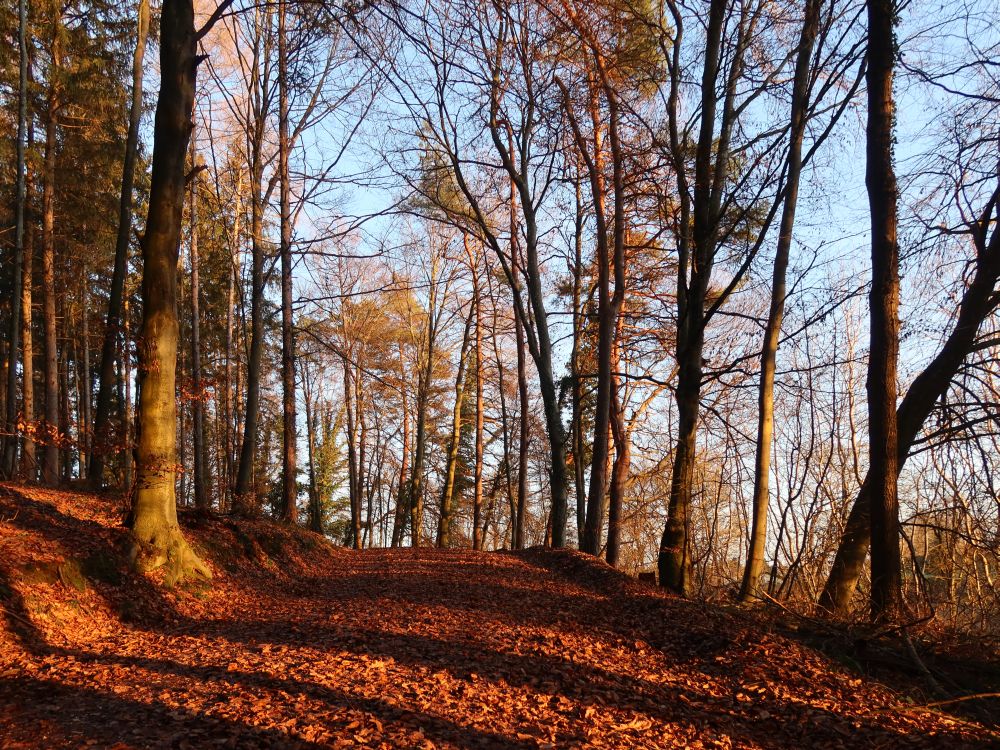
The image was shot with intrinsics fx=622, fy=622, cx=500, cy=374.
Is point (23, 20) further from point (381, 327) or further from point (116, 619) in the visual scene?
point (381, 327)

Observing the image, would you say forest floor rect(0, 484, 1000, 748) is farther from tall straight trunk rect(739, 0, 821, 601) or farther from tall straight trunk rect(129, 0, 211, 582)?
tall straight trunk rect(739, 0, 821, 601)

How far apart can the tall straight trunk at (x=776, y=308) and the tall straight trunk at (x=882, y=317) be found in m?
1.79

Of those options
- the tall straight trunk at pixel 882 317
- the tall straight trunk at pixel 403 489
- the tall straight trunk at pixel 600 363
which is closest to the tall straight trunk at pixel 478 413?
the tall straight trunk at pixel 403 489

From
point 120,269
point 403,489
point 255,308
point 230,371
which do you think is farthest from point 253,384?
point 403,489

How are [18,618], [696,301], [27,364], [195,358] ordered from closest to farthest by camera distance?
[18,618] → [696,301] → [27,364] → [195,358]

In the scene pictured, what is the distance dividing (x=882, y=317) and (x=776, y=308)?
296cm

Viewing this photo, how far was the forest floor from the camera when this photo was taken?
3715 millimetres

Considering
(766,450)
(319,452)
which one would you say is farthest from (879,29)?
(319,452)

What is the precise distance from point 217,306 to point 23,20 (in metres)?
13.4

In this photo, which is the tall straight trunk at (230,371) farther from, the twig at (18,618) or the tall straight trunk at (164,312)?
the twig at (18,618)

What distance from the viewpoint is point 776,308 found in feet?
30.4

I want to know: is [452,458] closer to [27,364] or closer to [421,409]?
[421,409]

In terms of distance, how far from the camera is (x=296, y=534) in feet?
40.3

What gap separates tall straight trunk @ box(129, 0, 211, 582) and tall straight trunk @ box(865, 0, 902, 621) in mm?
7186
